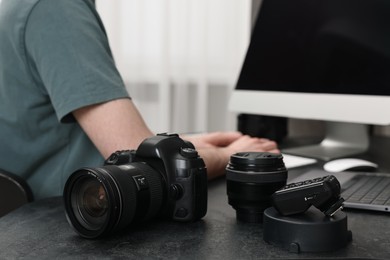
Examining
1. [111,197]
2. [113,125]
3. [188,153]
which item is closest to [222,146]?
[113,125]

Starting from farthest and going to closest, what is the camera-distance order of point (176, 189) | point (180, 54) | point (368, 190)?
1. point (180, 54)
2. point (368, 190)
3. point (176, 189)

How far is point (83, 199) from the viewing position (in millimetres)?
623

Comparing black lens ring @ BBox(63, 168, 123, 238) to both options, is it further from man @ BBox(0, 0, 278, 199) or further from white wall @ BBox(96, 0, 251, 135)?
white wall @ BBox(96, 0, 251, 135)

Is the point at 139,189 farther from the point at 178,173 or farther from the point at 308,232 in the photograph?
the point at 308,232

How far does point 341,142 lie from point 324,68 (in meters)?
0.25

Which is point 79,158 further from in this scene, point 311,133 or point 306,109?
point 311,133

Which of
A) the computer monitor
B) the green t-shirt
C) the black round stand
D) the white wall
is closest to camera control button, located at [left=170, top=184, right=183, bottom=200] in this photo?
the black round stand

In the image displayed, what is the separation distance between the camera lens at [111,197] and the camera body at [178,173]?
0.05 feet

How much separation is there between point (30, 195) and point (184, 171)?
1.04ft

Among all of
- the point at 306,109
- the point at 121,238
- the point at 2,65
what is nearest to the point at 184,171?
the point at 121,238

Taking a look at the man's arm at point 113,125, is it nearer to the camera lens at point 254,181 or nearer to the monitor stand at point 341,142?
the camera lens at point 254,181

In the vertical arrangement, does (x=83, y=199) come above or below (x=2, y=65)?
below

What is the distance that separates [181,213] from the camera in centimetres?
66

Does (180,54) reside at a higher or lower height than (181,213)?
higher
